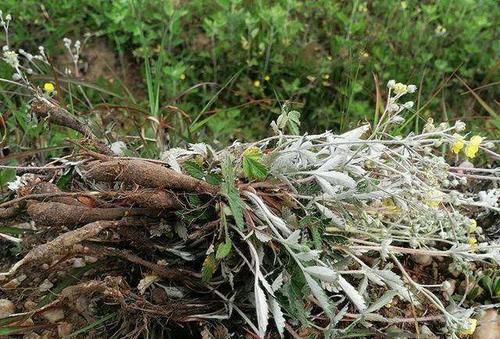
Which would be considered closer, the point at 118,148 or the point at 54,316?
the point at 54,316

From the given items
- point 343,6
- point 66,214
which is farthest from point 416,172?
point 343,6

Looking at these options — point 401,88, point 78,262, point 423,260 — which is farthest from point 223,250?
point 423,260

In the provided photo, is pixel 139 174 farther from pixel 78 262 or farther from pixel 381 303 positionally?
pixel 381 303

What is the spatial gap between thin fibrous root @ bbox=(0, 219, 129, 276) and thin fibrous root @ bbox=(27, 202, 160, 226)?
0.04 meters

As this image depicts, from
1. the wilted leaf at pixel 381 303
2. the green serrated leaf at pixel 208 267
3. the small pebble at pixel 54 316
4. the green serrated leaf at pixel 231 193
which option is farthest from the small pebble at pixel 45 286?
the wilted leaf at pixel 381 303

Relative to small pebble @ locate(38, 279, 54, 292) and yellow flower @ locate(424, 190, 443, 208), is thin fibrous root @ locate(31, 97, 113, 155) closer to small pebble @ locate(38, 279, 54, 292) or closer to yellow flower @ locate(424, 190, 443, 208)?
small pebble @ locate(38, 279, 54, 292)

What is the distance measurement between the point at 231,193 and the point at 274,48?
2085 millimetres

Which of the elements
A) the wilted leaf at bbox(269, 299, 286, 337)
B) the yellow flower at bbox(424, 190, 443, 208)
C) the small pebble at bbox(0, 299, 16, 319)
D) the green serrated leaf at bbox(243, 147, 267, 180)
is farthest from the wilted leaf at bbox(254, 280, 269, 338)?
the small pebble at bbox(0, 299, 16, 319)

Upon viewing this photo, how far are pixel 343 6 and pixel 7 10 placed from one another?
1.93 m

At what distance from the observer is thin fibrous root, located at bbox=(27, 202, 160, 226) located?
158cm

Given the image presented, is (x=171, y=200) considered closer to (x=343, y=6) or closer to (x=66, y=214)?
(x=66, y=214)

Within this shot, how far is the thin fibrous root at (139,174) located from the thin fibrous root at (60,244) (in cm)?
12

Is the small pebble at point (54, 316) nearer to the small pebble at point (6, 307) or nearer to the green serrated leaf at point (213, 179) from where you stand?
the small pebble at point (6, 307)

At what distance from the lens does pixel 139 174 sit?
163cm
